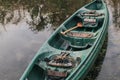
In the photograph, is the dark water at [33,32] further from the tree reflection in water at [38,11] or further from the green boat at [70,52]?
the green boat at [70,52]

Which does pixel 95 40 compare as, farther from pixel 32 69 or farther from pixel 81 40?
pixel 32 69

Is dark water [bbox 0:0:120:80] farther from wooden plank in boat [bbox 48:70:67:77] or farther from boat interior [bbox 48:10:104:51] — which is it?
wooden plank in boat [bbox 48:70:67:77]

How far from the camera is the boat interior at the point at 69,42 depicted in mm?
12570

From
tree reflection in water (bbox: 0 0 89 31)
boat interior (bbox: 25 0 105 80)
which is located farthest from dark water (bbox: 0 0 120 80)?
boat interior (bbox: 25 0 105 80)

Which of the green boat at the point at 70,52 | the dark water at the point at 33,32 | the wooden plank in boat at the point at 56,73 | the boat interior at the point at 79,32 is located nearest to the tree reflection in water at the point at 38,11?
the dark water at the point at 33,32

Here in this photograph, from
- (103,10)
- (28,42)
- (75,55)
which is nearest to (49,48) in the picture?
(75,55)

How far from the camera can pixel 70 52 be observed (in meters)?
13.7

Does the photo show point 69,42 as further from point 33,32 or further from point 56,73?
point 33,32

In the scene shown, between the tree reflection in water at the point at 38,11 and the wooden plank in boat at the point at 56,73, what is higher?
the tree reflection in water at the point at 38,11

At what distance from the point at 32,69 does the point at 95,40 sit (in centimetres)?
406

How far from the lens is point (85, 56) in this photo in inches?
520

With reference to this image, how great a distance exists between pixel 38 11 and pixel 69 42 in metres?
8.83

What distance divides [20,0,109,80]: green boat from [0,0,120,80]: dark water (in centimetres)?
116

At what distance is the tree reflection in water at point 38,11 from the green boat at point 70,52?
3.58 meters
